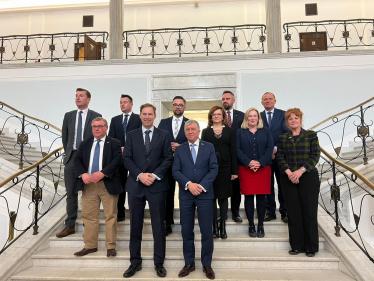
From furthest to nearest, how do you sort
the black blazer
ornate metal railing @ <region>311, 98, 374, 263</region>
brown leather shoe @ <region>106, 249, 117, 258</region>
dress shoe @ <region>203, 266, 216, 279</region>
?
ornate metal railing @ <region>311, 98, 374, 263</region>
the black blazer
brown leather shoe @ <region>106, 249, 117, 258</region>
dress shoe @ <region>203, 266, 216, 279</region>

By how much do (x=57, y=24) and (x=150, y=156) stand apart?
427 inches

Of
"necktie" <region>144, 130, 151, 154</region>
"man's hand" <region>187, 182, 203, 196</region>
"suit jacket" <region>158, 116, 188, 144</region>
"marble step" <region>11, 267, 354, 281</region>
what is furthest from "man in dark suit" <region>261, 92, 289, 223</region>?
"necktie" <region>144, 130, 151, 154</region>

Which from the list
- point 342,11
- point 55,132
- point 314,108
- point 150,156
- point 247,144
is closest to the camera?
point 150,156

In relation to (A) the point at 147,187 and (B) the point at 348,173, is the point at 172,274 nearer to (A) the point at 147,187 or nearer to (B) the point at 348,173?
(A) the point at 147,187

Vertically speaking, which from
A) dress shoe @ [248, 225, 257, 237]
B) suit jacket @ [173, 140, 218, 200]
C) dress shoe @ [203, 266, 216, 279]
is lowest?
dress shoe @ [203, 266, 216, 279]

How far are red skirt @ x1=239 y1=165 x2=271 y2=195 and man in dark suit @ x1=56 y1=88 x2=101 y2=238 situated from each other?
6.28 ft

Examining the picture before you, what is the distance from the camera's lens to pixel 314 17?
1128cm

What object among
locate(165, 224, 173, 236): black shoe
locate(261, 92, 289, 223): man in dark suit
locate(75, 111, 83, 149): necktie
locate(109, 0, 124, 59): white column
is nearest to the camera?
locate(165, 224, 173, 236): black shoe

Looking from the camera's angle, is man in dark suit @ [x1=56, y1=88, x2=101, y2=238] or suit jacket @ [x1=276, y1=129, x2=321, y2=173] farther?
man in dark suit @ [x1=56, y1=88, x2=101, y2=238]

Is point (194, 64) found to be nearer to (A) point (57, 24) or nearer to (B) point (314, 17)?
(B) point (314, 17)

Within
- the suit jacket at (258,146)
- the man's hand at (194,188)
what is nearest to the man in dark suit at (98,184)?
the man's hand at (194,188)

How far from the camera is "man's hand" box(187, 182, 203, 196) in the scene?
3.04m

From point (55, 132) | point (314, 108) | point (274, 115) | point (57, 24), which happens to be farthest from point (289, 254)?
point (57, 24)

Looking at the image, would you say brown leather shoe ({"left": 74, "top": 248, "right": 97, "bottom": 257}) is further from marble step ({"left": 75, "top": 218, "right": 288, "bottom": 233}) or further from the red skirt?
the red skirt
